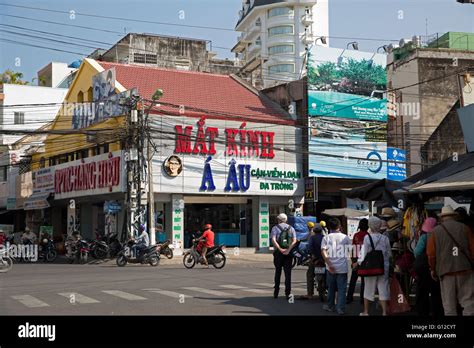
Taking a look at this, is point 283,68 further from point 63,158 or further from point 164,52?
point 63,158

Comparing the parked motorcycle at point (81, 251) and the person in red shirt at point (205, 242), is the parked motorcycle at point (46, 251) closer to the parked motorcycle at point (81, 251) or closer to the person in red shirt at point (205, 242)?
the parked motorcycle at point (81, 251)

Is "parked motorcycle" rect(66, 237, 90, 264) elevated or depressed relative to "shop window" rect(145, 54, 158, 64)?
depressed

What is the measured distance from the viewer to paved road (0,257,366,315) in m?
11.8

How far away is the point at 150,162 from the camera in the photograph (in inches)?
1116

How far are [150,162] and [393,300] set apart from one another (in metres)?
19.0

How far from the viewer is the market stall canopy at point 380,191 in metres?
14.1

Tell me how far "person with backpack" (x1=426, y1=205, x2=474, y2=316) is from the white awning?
30.6 metres

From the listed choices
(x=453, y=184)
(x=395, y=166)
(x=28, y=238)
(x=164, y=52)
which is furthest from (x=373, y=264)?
(x=164, y=52)

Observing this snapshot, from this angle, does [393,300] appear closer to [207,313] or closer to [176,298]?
[207,313]

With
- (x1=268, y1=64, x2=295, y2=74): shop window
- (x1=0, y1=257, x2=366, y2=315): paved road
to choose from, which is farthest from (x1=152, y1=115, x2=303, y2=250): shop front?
(x1=268, y1=64, x2=295, y2=74): shop window

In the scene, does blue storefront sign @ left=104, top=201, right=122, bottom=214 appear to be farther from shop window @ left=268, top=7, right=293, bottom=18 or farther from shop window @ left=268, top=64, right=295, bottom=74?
shop window @ left=268, top=7, right=293, bottom=18

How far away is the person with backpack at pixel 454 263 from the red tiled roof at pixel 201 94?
22.6m

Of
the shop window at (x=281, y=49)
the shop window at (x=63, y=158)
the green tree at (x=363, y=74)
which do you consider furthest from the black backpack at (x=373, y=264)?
the shop window at (x=281, y=49)
